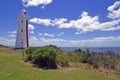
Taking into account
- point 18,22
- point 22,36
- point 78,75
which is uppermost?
point 18,22

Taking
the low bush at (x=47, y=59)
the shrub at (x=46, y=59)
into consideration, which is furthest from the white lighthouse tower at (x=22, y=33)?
the shrub at (x=46, y=59)

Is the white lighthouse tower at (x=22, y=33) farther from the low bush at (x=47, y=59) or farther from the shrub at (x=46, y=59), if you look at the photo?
the shrub at (x=46, y=59)

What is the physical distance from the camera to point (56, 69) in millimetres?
17016

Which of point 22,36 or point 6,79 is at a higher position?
point 22,36

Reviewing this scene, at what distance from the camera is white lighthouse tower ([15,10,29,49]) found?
123 ft

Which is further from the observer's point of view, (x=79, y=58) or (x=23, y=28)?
(x=23, y=28)

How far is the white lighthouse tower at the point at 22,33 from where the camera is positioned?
37.3m

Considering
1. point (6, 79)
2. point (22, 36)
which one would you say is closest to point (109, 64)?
point (6, 79)

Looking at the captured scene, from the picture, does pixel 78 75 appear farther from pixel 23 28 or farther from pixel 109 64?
pixel 23 28

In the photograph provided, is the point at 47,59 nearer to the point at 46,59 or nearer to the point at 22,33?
the point at 46,59

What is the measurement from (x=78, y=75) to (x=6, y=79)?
4963 mm

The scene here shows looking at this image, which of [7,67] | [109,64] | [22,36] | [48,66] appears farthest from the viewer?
[22,36]

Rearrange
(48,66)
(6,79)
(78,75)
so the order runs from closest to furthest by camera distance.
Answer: (6,79)
(78,75)
(48,66)

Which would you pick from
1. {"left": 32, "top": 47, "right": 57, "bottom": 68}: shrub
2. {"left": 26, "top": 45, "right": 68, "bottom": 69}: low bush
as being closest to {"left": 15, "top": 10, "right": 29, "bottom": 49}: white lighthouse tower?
{"left": 26, "top": 45, "right": 68, "bottom": 69}: low bush
